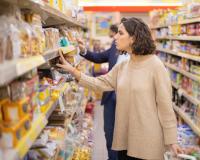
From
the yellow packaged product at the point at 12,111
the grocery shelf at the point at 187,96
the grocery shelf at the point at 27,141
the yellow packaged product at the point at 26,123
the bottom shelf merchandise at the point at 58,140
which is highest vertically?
the yellow packaged product at the point at 12,111

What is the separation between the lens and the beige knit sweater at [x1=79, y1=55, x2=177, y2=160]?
247cm

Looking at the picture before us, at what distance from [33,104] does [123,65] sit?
1349 millimetres

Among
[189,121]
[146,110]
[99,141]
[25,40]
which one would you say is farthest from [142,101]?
[99,141]

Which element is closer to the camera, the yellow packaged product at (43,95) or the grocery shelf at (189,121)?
the yellow packaged product at (43,95)

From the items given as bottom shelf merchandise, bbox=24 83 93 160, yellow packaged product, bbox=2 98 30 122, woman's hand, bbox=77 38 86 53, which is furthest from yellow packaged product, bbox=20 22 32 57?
woman's hand, bbox=77 38 86 53

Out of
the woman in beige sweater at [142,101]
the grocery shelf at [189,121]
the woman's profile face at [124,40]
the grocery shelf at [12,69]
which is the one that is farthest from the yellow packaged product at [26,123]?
the grocery shelf at [189,121]

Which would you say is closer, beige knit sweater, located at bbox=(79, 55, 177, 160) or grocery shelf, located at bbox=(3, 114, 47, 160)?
grocery shelf, located at bbox=(3, 114, 47, 160)

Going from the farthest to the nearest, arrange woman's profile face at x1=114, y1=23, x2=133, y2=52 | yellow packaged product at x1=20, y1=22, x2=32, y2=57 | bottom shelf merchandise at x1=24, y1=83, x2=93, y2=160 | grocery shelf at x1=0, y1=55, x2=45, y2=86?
woman's profile face at x1=114, y1=23, x2=133, y2=52, bottom shelf merchandise at x1=24, y1=83, x2=93, y2=160, yellow packaged product at x1=20, y1=22, x2=32, y2=57, grocery shelf at x1=0, y1=55, x2=45, y2=86

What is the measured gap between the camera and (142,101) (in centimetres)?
250

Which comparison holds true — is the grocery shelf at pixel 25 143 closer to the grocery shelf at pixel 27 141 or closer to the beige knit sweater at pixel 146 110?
the grocery shelf at pixel 27 141

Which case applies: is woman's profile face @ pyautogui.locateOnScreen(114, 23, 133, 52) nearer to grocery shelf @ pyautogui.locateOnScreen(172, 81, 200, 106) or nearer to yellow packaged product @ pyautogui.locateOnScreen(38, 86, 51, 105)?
yellow packaged product @ pyautogui.locateOnScreen(38, 86, 51, 105)

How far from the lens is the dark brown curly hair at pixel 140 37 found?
2510 mm

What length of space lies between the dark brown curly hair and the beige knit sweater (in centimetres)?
9

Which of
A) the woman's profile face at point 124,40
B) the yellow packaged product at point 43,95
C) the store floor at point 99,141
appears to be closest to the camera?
the yellow packaged product at point 43,95
